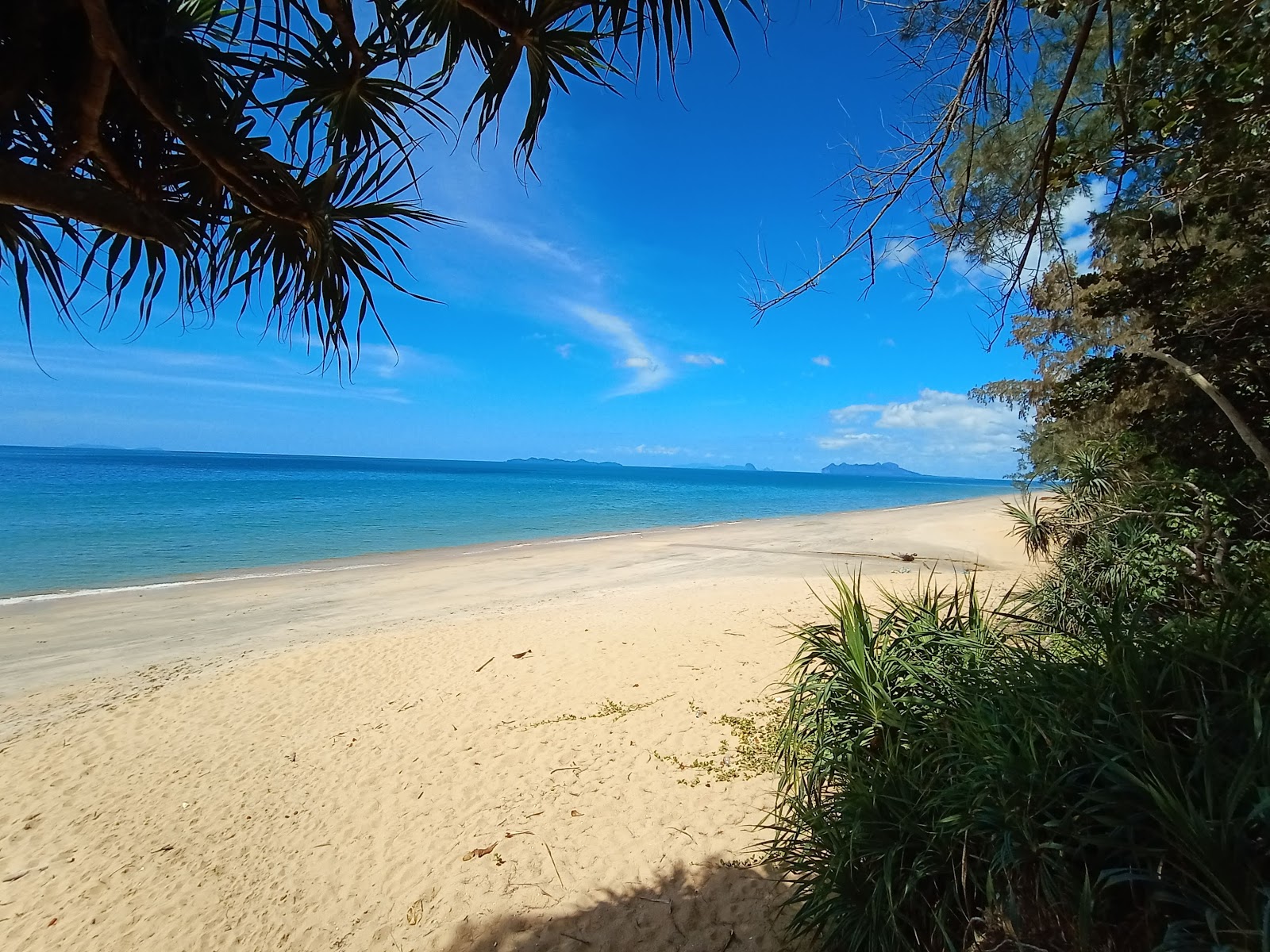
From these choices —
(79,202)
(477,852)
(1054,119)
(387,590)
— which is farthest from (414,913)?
(387,590)

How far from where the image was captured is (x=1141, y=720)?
1829 millimetres

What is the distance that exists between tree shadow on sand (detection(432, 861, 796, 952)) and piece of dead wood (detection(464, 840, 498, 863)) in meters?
0.57

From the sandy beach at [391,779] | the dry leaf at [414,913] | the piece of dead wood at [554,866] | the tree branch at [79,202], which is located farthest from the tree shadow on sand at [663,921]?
the tree branch at [79,202]

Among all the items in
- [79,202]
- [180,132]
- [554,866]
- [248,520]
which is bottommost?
[554,866]

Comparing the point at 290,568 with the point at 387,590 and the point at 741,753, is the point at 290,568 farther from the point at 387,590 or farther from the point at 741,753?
the point at 741,753

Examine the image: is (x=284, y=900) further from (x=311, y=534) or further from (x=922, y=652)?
(x=311, y=534)

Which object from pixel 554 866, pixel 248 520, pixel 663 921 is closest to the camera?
pixel 663 921

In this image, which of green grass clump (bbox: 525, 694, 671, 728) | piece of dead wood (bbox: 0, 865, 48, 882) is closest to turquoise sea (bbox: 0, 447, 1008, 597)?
piece of dead wood (bbox: 0, 865, 48, 882)

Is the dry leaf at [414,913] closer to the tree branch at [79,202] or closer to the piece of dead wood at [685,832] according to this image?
the piece of dead wood at [685,832]

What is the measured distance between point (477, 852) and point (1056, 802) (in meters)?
3.44

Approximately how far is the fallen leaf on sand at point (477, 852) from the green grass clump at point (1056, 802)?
2.04 metres

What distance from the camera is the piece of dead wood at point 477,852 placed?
3812 millimetres

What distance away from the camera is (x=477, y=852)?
385cm

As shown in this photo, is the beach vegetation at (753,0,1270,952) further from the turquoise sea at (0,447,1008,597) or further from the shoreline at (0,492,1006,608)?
the turquoise sea at (0,447,1008,597)
